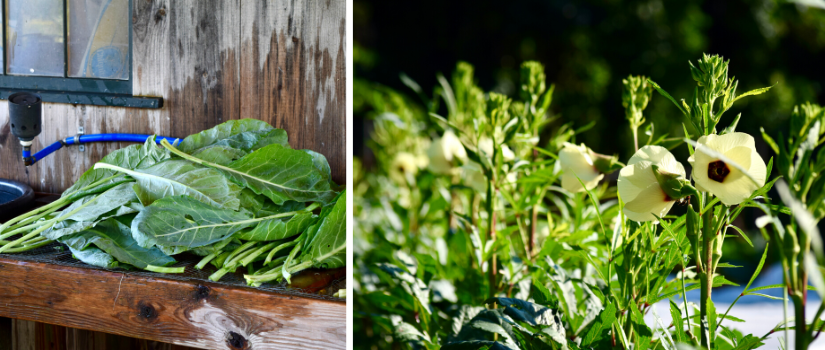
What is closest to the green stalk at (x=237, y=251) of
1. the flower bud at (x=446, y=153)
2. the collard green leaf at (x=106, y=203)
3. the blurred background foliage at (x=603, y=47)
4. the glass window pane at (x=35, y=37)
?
the collard green leaf at (x=106, y=203)

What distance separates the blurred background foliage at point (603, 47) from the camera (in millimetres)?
3055

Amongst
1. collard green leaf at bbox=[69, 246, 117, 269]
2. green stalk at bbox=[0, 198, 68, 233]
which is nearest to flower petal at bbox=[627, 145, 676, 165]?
collard green leaf at bbox=[69, 246, 117, 269]

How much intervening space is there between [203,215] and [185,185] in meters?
0.08

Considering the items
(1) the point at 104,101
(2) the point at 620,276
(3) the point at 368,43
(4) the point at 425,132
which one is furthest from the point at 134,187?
(3) the point at 368,43

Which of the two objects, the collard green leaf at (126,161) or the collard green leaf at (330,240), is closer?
the collard green leaf at (330,240)

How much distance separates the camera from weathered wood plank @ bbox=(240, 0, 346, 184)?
1.21 meters

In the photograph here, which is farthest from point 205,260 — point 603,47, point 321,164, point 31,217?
point 603,47

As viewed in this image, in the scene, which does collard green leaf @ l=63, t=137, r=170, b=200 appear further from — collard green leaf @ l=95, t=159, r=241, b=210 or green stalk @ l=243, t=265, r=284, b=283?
green stalk @ l=243, t=265, r=284, b=283

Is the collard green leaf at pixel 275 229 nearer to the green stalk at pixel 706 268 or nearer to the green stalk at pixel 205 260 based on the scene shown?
the green stalk at pixel 205 260

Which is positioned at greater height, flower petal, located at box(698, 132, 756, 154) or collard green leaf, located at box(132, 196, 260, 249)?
flower petal, located at box(698, 132, 756, 154)

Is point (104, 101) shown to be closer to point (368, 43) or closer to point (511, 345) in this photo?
point (511, 345)

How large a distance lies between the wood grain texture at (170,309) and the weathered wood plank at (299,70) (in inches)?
20.6

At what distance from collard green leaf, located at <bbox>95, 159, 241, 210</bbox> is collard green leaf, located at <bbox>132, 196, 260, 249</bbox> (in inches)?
0.9

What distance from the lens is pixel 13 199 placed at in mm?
1272
